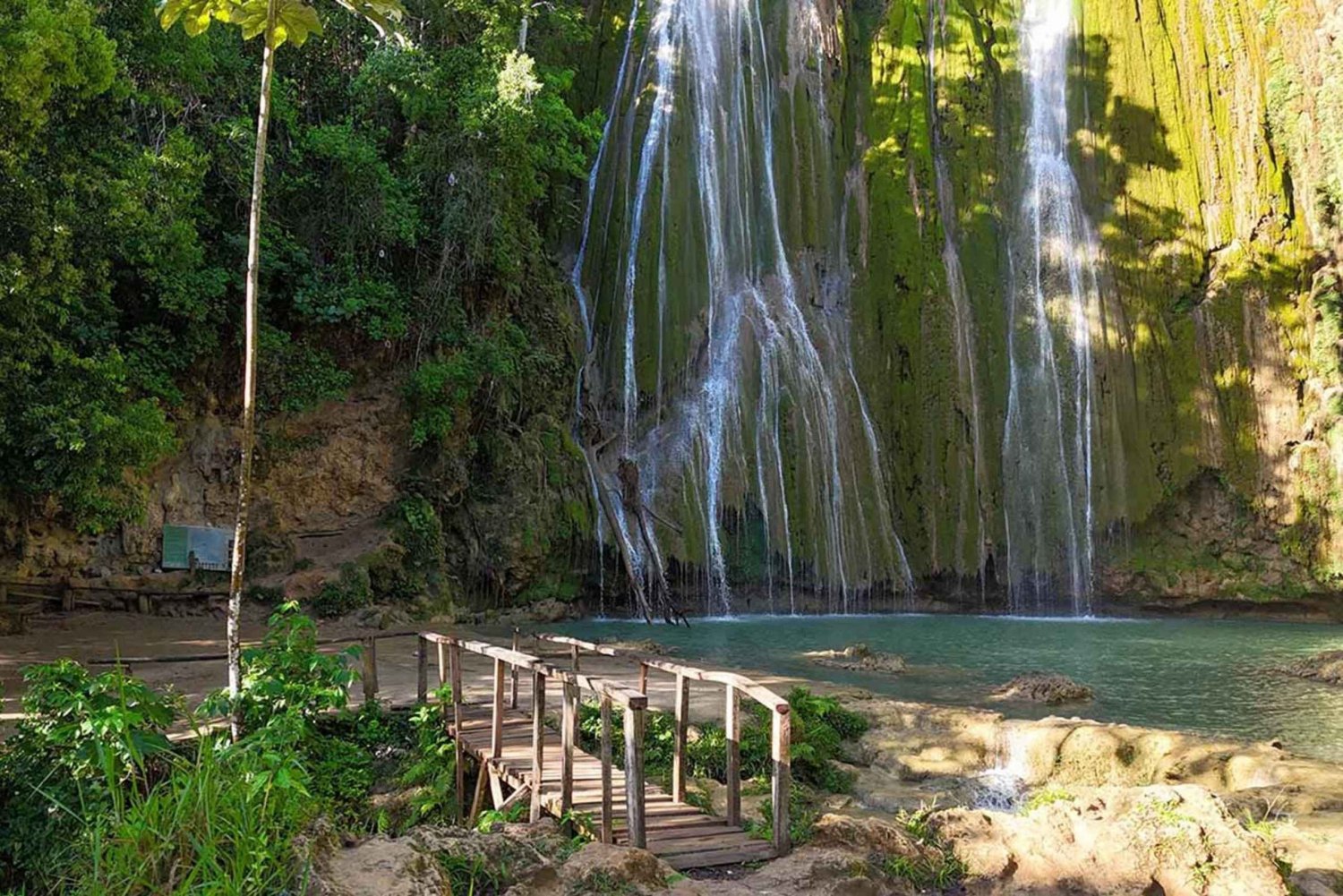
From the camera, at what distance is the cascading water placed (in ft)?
72.1

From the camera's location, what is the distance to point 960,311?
25.9m

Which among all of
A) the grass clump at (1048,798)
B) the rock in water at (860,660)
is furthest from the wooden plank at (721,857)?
the rock in water at (860,660)

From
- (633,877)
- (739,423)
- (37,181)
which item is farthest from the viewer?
(739,423)

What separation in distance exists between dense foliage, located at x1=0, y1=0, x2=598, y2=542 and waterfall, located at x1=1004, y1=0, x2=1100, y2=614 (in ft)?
38.1

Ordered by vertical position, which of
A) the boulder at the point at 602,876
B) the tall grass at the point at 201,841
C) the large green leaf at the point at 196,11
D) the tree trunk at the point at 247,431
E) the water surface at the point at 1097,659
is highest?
the large green leaf at the point at 196,11

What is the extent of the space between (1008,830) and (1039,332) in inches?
859

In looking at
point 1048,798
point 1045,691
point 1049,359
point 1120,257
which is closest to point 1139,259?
point 1120,257

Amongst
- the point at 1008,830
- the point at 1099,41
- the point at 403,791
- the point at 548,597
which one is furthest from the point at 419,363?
the point at 1099,41

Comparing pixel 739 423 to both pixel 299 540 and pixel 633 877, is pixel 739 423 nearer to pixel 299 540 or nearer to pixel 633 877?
pixel 299 540

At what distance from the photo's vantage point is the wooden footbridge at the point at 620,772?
17.5 feet

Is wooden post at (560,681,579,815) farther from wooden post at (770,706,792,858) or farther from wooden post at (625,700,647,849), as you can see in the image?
wooden post at (770,706,792,858)

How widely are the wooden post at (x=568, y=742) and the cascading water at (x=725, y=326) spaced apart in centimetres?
1292

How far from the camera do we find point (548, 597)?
1909 centimetres

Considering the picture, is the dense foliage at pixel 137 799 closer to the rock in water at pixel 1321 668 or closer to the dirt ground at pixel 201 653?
the dirt ground at pixel 201 653
